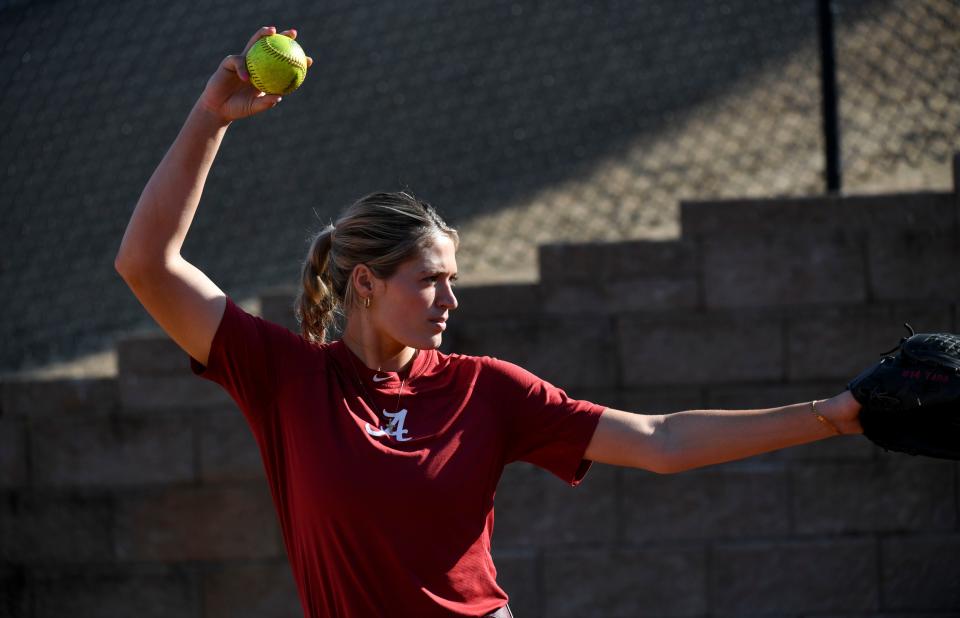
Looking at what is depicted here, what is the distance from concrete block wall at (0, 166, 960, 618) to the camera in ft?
14.6

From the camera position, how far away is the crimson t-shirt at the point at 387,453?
224 centimetres

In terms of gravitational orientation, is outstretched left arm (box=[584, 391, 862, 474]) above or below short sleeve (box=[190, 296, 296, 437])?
below

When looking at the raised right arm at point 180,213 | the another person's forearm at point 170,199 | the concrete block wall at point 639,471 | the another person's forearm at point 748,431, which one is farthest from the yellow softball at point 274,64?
the concrete block wall at point 639,471

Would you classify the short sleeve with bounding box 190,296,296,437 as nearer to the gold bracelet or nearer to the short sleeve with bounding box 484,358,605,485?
the short sleeve with bounding box 484,358,605,485

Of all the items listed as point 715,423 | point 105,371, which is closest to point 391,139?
point 105,371

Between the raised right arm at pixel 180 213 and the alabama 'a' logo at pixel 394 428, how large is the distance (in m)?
0.41

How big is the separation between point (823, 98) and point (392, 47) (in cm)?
267

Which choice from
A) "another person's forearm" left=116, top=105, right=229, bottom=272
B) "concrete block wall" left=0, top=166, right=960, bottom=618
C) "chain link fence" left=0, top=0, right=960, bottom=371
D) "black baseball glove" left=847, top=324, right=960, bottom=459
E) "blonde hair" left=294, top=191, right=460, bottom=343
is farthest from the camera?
"chain link fence" left=0, top=0, right=960, bottom=371

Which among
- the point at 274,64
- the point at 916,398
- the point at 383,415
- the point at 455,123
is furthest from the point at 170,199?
the point at 455,123

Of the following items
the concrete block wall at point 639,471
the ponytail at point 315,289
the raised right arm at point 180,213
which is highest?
the raised right arm at point 180,213

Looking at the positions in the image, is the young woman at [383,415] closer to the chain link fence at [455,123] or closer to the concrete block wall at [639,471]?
the concrete block wall at [639,471]

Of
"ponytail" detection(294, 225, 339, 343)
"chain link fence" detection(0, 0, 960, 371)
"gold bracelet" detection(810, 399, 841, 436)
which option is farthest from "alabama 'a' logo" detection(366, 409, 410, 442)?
"chain link fence" detection(0, 0, 960, 371)

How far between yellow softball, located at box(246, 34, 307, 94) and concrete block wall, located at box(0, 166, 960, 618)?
2.18 metres

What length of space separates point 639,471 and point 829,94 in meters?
1.83
